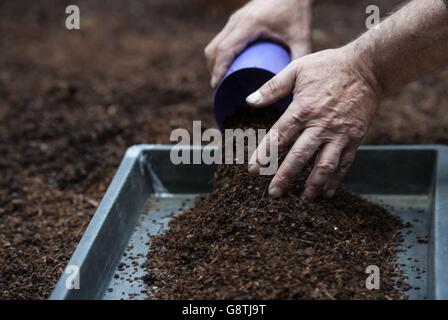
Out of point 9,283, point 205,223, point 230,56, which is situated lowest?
point 9,283

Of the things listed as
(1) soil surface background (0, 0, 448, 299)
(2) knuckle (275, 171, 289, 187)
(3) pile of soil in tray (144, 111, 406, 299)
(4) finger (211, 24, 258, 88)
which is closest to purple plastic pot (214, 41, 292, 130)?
(4) finger (211, 24, 258, 88)

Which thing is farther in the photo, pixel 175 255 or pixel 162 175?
pixel 162 175

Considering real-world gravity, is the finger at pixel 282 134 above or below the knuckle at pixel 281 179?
above

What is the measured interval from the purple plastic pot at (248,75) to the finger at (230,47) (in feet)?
0.08

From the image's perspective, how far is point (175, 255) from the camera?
85.2 inches

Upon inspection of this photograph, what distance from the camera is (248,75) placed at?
7.85 feet

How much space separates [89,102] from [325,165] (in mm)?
2063

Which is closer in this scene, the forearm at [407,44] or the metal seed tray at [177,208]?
the metal seed tray at [177,208]

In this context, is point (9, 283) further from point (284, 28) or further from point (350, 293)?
point (284, 28)

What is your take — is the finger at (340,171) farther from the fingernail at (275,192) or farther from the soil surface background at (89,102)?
the soil surface background at (89,102)

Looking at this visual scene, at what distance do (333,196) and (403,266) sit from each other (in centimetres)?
33

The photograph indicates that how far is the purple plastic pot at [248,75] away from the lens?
93.6 inches

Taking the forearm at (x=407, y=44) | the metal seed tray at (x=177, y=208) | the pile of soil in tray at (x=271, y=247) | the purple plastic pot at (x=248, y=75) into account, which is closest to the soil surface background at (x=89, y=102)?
the metal seed tray at (x=177, y=208)

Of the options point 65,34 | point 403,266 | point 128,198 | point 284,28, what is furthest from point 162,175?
point 65,34
